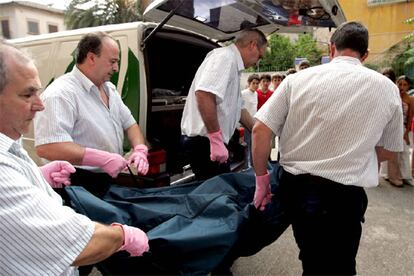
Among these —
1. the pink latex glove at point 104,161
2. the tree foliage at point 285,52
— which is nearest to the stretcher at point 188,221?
the pink latex glove at point 104,161

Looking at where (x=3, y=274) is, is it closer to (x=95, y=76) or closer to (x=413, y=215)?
(x=95, y=76)

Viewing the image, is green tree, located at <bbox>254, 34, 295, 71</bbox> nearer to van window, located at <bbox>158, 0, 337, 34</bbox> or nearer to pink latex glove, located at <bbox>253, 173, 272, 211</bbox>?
van window, located at <bbox>158, 0, 337, 34</bbox>

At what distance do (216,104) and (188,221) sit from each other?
51.3 inches

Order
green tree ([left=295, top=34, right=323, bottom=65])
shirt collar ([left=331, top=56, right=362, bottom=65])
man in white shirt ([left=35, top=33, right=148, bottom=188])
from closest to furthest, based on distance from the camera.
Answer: shirt collar ([left=331, top=56, right=362, bottom=65]) < man in white shirt ([left=35, top=33, right=148, bottom=188]) < green tree ([left=295, top=34, right=323, bottom=65])

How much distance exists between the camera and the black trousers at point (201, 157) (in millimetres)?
2787

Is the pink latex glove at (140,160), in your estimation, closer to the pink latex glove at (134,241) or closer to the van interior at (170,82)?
the van interior at (170,82)

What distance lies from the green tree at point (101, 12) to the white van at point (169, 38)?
18956 millimetres

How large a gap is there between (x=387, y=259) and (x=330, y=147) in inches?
72.9

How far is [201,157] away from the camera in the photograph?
9.25 feet

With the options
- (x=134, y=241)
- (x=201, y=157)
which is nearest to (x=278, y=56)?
(x=201, y=157)

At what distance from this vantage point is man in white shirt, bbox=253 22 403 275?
5.39 feet

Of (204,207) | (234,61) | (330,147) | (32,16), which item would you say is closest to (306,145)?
(330,147)

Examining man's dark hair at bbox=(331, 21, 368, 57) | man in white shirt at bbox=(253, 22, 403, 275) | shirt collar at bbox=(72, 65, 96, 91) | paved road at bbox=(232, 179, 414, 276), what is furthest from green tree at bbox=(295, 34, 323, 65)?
shirt collar at bbox=(72, 65, 96, 91)

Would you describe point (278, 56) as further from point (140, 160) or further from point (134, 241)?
point (134, 241)
